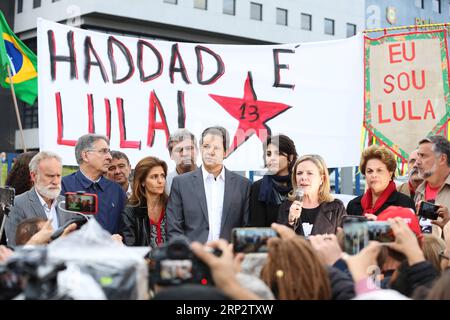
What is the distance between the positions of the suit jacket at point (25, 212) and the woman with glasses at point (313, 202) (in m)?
1.55

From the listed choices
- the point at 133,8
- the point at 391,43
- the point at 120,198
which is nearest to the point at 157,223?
the point at 120,198

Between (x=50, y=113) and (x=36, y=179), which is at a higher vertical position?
(x=50, y=113)

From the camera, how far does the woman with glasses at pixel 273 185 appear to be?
15.5 feet

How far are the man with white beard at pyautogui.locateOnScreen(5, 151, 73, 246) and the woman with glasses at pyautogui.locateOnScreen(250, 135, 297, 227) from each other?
1354mm

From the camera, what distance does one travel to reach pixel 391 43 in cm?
675

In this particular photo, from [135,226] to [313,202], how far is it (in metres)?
1.27

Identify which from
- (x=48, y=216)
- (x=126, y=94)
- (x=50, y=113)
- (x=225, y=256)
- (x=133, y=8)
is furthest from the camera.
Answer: (x=133, y=8)

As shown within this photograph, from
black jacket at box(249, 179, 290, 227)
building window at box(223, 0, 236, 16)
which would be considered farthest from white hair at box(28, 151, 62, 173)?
building window at box(223, 0, 236, 16)

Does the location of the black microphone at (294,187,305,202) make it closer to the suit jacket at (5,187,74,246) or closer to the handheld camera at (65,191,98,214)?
the handheld camera at (65,191,98,214)

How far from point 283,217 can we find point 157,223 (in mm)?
917

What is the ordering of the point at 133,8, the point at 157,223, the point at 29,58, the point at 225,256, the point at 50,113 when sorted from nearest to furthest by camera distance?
the point at 225,256
the point at 157,223
the point at 50,113
the point at 29,58
the point at 133,8

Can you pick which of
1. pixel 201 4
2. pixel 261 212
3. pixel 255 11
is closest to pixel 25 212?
pixel 261 212

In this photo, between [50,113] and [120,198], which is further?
[50,113]

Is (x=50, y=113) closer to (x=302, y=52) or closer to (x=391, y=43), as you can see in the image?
(x=302, y=52)
